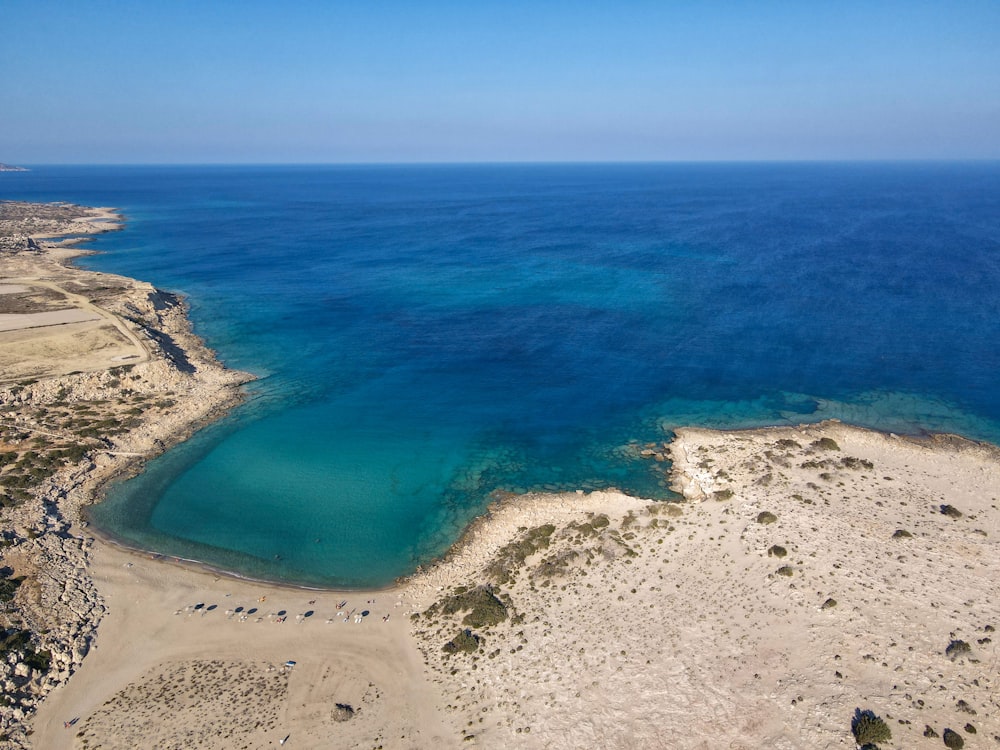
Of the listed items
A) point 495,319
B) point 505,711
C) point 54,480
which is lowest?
point 505,711

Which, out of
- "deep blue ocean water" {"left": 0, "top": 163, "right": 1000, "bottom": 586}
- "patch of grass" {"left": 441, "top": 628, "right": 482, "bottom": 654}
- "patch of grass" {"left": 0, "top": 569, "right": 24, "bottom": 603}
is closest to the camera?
"patch of grass" {"left": 441, "top": 628, "right": 482, "bottom": 654}

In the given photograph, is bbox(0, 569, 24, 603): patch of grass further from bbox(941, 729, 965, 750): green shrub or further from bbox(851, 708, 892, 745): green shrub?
bbox(941, 729, 965, 750): green shrub

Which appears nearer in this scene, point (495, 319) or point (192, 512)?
point (192, 512)

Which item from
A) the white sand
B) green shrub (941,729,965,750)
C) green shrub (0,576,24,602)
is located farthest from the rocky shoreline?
green shrub (941,729,965,750)

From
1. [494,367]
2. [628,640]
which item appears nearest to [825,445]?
[628,640]

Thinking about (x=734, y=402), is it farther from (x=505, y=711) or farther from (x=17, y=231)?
(x=17, y=231)

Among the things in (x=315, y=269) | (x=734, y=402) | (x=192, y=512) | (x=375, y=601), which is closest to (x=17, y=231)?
(x=315, y=269)
